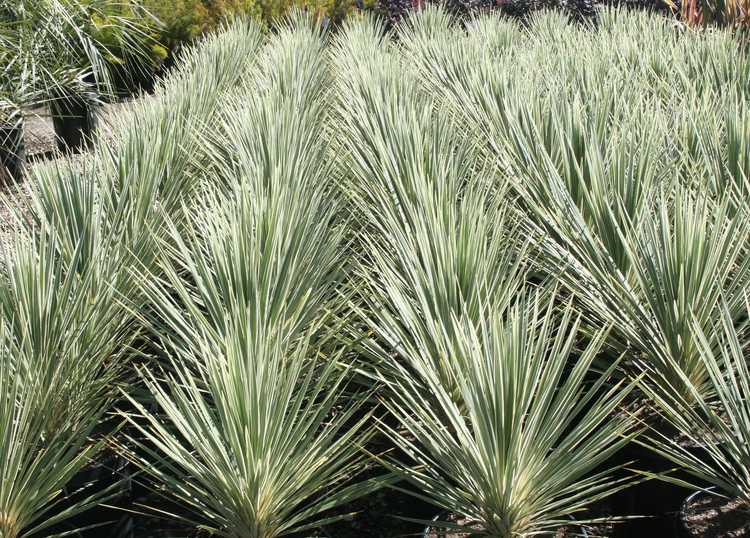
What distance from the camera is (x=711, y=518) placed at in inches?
68.5

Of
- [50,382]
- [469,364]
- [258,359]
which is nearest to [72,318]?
[50,382]

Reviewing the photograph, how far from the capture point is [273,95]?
11.2 feet

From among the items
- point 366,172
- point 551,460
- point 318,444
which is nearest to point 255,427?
point 318,444

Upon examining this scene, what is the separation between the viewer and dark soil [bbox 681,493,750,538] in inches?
66.5

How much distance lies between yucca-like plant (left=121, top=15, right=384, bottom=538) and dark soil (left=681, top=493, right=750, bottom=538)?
2.32ft

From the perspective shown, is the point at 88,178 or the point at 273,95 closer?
the point at 88,178

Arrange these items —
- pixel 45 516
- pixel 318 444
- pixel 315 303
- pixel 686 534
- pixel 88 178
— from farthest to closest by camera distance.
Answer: pixel 88 178 < pixel 315 303 < pixel 45 516 < pixel 686 534 < pixel 318 444

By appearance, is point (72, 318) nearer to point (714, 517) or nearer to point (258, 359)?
point (258, 359)

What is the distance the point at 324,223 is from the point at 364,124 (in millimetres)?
853

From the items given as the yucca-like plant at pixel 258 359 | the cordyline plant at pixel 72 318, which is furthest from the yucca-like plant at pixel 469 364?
the cordyline plant at pixel 72 318

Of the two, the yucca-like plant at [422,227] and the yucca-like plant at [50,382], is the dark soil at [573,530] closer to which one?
the yucca-like plant at [422,227]

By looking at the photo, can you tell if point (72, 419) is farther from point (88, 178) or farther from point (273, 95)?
point (273, 95)

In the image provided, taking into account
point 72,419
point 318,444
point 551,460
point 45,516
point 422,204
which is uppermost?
point 422,204

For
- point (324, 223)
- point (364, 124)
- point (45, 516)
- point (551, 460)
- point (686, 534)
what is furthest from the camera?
point (364, 124)
